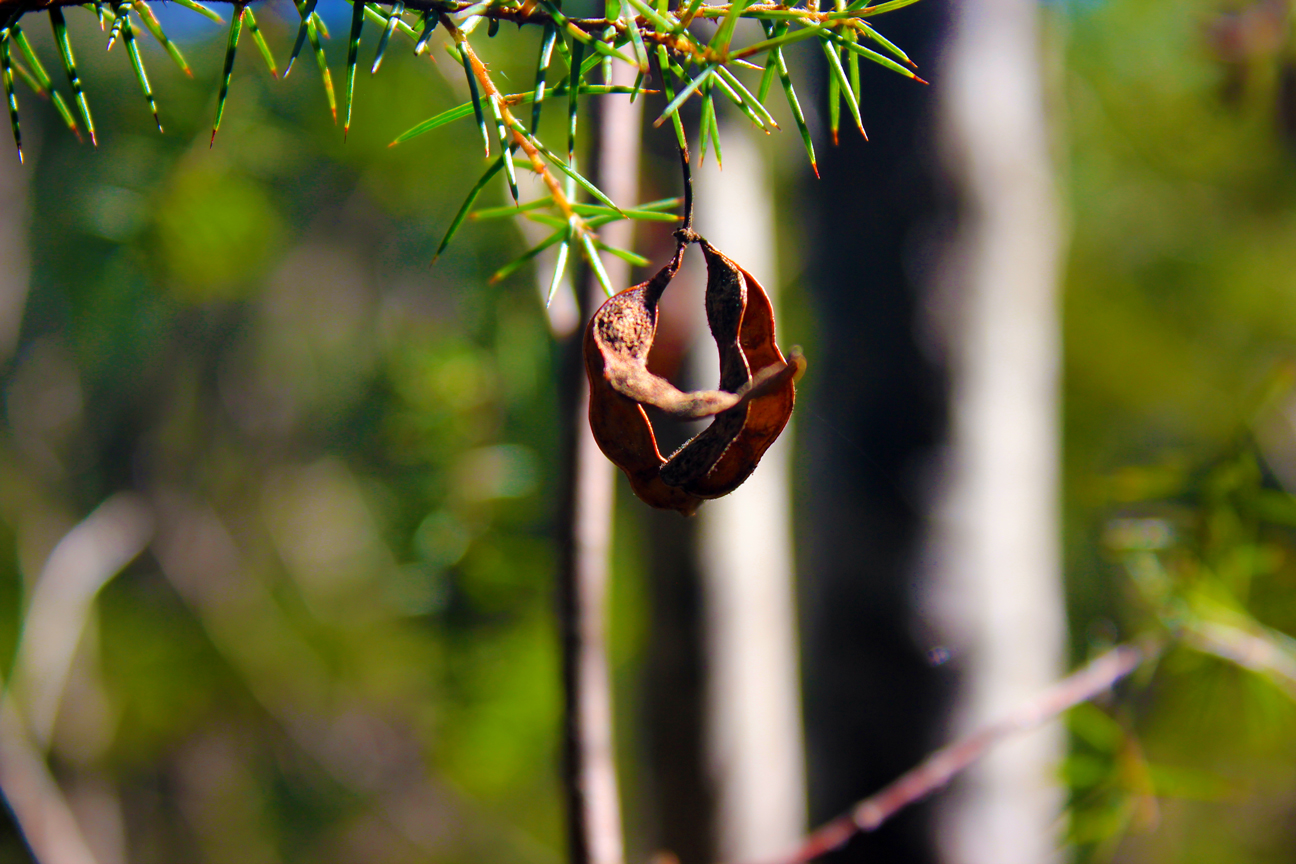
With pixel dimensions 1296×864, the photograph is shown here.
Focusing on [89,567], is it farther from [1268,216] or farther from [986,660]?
[1268,216]

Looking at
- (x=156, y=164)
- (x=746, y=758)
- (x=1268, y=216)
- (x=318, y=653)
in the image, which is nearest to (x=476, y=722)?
(x=746, y=758)

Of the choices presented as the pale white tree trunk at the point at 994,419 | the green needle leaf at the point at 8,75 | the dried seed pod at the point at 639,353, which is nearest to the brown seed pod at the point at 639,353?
the dried seed pod at the point at 639,353

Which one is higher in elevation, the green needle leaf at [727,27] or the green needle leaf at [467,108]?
the green needle leaf at [727,27]

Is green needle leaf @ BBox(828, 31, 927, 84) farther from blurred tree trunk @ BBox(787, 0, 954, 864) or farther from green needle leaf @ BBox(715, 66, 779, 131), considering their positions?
blurred tree trunk @ BBox(787, 0, 954, 864)

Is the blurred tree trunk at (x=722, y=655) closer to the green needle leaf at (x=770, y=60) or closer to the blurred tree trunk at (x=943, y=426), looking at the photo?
the blurred tree trunk at (x=943, y=426)

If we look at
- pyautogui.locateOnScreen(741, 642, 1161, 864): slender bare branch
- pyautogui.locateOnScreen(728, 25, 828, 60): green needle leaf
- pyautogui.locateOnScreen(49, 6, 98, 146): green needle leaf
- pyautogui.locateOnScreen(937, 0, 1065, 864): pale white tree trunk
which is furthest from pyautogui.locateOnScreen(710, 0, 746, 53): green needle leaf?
pyautogui.locateOnScreen(937, 0, 1065, 864): pale white tree trunk
